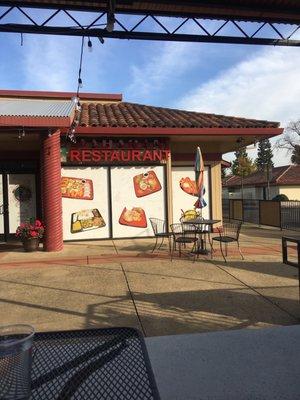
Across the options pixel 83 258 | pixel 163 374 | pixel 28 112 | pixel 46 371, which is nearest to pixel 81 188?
pixel 28 112

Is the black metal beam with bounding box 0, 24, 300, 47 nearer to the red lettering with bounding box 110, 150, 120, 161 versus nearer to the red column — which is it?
the red column

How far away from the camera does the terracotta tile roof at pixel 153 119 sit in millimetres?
13305

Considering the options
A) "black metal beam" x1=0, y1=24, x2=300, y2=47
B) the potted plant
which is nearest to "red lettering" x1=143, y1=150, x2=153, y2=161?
the potted plant

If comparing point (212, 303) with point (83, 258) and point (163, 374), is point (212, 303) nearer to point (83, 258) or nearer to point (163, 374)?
point (163, 374)

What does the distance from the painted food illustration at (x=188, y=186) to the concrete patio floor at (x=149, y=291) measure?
452 cm

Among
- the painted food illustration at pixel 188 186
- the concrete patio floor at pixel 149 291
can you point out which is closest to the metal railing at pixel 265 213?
the painted food illustration at pixel 188 186

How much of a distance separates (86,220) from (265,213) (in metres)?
8.55

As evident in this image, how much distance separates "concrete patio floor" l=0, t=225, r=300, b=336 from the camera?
5340 mm

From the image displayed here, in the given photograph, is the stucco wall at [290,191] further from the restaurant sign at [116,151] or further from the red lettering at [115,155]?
the red lettering at [115,155]

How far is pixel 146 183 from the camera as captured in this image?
1398 cm

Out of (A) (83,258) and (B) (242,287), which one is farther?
(A) (83,258)

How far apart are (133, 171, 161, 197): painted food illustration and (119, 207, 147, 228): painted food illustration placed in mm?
530

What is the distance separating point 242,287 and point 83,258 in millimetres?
4384

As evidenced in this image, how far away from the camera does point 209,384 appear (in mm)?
Result: 3445
